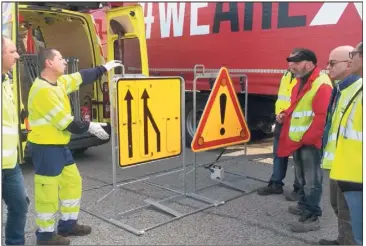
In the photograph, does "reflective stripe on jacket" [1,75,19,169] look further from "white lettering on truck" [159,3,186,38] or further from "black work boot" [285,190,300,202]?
"white lettering on truck" [159,3,186,38]

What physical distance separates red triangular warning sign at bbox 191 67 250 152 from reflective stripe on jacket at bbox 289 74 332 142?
1.00 meters

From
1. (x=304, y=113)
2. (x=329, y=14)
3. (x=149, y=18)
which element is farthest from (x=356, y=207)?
(x=149, y=18)

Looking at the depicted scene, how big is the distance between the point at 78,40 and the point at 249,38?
2865 mm

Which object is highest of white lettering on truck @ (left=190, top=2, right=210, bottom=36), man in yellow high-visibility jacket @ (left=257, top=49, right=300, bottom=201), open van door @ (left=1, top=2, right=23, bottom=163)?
white lettering on truck @ (left=190, top=2, right=210, bottom=36)

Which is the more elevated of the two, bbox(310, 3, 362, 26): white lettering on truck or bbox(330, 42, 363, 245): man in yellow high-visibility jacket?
bbox(310, 3, 362, 26): white lettering on truck

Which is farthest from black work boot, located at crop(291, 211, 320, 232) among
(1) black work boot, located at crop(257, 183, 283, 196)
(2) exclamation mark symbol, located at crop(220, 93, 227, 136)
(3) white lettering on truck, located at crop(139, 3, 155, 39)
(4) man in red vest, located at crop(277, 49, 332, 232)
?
(3) white lettering on truck, located at crop(139, 3, 155, 39)

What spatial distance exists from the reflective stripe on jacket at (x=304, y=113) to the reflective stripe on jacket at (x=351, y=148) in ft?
4.32

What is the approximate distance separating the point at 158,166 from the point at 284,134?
8.89ft

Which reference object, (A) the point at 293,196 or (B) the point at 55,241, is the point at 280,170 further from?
(B) the point at 55,241

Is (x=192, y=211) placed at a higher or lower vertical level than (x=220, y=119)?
lower

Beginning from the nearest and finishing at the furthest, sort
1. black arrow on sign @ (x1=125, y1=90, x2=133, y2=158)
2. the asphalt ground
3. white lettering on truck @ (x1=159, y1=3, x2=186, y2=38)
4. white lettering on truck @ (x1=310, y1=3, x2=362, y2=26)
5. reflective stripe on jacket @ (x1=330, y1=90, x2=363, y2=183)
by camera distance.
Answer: reflective stripe on jacket @ (x1=330, y1=90, x2=363, y2=183), the asphalt ground, black arrow on sign @ (x1=125, y1=90, x2=133, y2=158), white lettering on truck @ (x1=310, y1=3, x2=362, y2=26), white lettering on truck @ (x1=159, y1=3, x2=186, y2=38)

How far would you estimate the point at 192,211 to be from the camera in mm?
4469

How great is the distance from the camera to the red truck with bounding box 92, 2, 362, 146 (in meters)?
5.90

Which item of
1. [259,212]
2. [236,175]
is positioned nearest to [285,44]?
[236,175]
